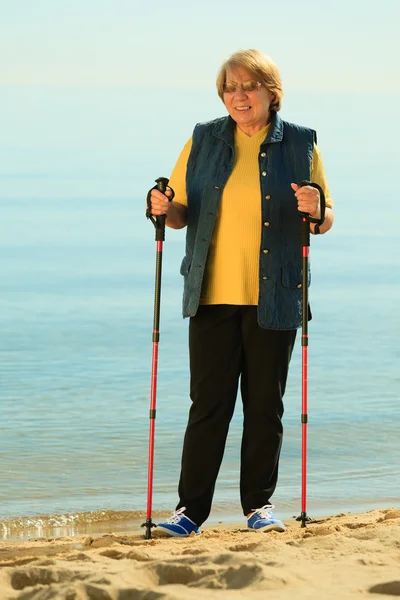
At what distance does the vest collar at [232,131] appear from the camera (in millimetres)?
4791

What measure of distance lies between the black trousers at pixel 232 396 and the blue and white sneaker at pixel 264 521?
0.04 m

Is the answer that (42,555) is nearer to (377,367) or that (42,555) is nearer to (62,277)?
(377,367)

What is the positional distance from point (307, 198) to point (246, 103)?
1.36 ft

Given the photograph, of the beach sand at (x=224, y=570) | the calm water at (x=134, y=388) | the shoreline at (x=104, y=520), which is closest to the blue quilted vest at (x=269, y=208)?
the beach sand at (x=224, y=570)

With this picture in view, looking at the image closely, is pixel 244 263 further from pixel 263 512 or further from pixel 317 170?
pixel 263 512

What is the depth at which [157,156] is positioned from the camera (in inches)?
1298

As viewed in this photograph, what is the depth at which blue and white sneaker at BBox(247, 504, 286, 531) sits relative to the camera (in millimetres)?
4859

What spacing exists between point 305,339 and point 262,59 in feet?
3.45

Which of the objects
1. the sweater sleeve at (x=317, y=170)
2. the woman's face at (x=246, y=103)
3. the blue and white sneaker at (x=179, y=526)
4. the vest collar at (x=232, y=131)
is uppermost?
the woman's face at (x=246, y=103)

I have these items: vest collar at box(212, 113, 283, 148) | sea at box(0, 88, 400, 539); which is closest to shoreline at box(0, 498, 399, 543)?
sea at box(0, 88, 400, 539)

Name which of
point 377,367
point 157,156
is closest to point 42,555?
point 377,367

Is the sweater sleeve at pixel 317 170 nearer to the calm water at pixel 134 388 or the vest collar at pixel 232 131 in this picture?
the vest collar at pixel 232 131

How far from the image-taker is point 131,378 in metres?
9.21

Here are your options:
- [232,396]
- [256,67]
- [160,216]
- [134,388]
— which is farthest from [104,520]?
[134,388]
